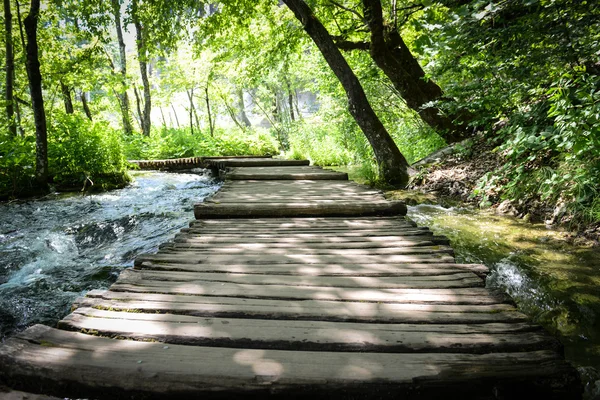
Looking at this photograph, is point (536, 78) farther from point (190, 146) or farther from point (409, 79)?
point (190, 146)

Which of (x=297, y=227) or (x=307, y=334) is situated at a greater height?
(x=297, y=227)

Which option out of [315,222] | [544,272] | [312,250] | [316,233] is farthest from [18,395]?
[544,272]

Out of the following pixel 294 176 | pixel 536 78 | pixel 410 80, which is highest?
pixel 410 80

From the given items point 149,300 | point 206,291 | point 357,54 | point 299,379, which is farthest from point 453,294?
point 357,54

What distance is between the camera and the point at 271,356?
1.57 metres

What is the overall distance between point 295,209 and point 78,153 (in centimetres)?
746

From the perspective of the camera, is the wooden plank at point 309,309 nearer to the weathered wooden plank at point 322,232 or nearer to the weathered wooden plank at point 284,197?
the weathered wooden plank at point 322,232

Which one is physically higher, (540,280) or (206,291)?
(206,291)

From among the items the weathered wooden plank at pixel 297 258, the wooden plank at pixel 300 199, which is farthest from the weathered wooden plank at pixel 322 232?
the wooden plank at pixel 300 199

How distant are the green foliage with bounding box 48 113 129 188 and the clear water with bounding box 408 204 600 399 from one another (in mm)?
8649

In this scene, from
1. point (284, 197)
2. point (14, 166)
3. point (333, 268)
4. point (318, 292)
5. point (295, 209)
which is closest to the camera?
point (318, 292)

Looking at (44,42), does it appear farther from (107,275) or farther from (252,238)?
(252,238)

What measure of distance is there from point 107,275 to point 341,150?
12.3 meters

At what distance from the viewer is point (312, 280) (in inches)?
97.1
